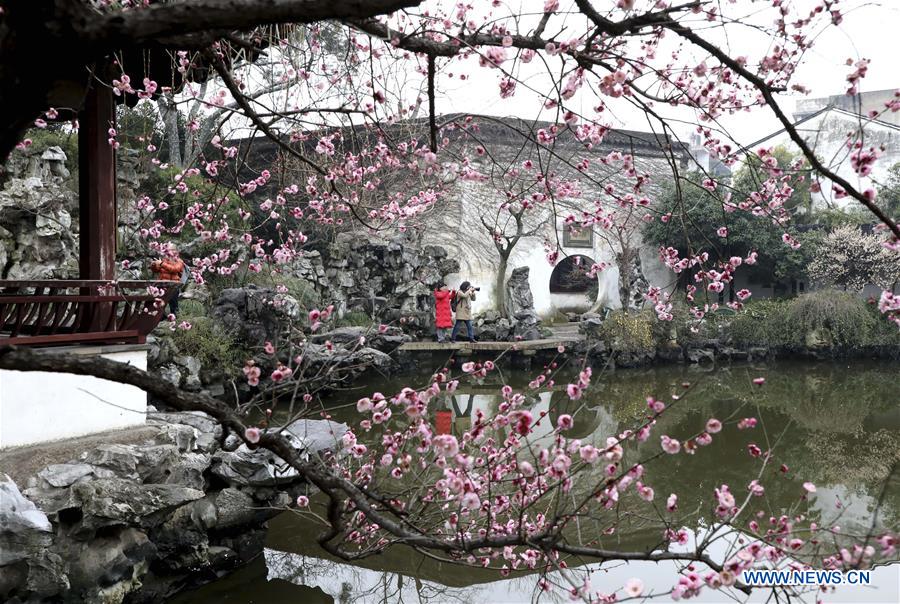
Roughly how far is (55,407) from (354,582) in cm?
221

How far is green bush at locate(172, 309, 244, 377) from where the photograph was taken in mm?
8312

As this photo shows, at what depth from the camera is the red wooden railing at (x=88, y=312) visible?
4.36 m

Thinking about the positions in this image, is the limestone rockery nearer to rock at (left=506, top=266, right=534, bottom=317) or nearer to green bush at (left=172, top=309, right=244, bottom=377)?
green bush at (left=172, top=309, right=244, bottom=377)

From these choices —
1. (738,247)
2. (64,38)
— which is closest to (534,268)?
(738,247)

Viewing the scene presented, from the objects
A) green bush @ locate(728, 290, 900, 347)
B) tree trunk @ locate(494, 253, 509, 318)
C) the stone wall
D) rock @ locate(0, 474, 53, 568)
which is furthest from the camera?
the stone wall

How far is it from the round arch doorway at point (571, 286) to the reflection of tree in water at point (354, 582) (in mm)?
12167

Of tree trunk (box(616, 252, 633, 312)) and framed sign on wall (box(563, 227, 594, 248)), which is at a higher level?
framed sign on wall (box(563, 227, 594, 248))

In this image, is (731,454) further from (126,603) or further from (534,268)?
(534,268)

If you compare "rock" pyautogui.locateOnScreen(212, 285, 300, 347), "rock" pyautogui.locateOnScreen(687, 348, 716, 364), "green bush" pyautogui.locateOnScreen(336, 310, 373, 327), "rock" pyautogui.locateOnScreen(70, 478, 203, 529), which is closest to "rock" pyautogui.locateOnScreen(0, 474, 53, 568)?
"rock" pyautogui.locateOnScreen(70, 478, 203, 529)

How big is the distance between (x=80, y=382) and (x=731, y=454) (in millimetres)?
5746

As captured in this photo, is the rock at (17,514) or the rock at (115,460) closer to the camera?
the rock at (17,514)

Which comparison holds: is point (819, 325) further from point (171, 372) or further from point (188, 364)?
point (171, 372)

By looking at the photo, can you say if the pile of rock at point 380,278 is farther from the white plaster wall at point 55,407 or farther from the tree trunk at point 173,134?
the white plaster wall at point 55,407

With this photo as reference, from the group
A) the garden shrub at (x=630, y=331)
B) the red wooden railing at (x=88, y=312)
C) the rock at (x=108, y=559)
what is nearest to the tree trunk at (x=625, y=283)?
the garden shrub at (x=630, y=331)
